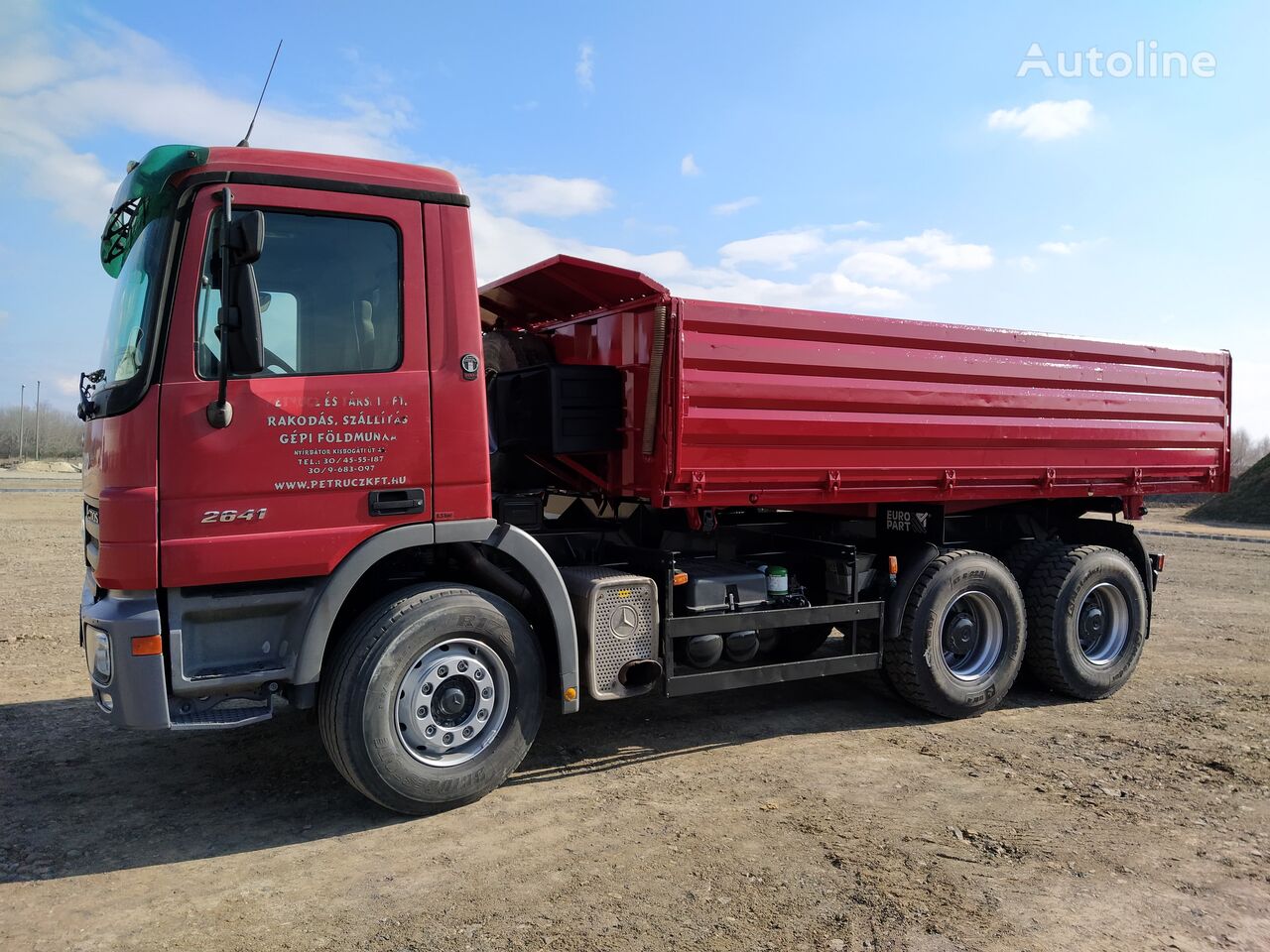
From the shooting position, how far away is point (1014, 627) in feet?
21.3

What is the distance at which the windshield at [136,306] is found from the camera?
13.0 feet

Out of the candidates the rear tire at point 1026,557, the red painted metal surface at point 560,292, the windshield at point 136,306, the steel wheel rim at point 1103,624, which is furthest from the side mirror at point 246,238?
the steel wheel rim at point 1103,624

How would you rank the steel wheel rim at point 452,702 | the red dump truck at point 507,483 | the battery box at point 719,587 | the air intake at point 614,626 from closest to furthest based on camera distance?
the red dump truck at point 507,483, the steel wheel rim at point 452,702, the air intake at point 614,626, the battery box at point 719,587

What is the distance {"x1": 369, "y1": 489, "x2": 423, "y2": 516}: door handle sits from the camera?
4.24 m

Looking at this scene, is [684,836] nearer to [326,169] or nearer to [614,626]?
[614,626]

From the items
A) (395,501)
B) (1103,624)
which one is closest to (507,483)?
(395,501)

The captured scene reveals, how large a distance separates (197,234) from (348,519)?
1.42 metres

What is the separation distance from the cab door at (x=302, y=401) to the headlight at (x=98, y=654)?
16.2 inches

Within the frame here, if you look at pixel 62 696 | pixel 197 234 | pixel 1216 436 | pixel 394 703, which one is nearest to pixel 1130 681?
pixel 1216 436

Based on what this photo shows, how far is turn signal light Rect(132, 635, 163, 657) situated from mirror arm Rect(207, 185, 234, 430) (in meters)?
0.94

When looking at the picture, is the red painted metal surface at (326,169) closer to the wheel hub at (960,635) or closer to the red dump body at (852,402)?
the red dump body at (852,402)

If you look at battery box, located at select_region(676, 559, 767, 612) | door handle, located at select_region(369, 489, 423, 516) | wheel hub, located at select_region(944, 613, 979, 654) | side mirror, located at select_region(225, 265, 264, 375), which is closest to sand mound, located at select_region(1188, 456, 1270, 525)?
wheel hub, located at select_region(944, 613, 979, 654)

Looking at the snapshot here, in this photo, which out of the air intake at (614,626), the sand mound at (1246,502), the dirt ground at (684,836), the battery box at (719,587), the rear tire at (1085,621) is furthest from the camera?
the sand mound at (1246,502)

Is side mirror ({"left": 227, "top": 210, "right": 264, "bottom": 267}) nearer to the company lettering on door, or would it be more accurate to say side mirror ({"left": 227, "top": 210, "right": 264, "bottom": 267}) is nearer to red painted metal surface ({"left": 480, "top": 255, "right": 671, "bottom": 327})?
the company lettering on door
